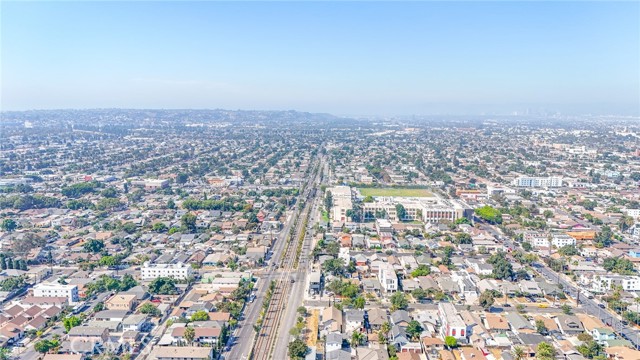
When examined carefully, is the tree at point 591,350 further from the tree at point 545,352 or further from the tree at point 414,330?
the tree at point 414,330

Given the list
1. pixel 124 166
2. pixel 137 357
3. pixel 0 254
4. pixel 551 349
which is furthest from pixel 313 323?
pixel 124 166

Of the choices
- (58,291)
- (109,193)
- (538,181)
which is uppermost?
(538,181)

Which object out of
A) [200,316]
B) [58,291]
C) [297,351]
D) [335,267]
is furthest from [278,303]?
[58,291]

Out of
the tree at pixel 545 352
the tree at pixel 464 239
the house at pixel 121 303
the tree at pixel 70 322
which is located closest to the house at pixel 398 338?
the tree at pixel 545 352

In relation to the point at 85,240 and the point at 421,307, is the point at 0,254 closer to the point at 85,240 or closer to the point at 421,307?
the point at 85,240

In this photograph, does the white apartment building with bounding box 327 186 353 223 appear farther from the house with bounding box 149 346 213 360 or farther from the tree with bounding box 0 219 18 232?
the tree with bounding box 0 219 18 232

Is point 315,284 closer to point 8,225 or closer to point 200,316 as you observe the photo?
point 200,316
